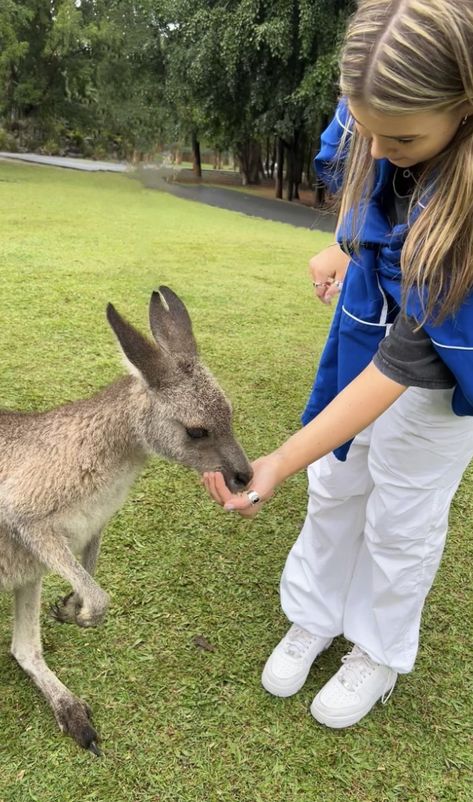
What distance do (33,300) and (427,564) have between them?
12.3ft

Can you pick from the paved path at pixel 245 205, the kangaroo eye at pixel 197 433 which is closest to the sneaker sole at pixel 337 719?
the kangaroo eye at pixel 197 433

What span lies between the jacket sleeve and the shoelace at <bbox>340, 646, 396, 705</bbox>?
51.7 inches

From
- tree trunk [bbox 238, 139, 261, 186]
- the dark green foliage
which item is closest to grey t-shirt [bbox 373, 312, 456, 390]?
the dark green foliage

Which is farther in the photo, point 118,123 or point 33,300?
point 118,123

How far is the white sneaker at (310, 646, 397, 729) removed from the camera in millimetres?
1794

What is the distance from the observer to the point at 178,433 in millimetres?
1756

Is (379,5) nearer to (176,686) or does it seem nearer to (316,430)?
(316,430)

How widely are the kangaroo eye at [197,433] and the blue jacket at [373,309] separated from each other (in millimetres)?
340

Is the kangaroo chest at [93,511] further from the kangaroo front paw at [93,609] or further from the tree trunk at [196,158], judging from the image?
the tree trunk at [196,158]

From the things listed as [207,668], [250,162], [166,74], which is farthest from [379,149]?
[250,162]

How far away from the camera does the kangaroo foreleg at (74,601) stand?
1.80 m

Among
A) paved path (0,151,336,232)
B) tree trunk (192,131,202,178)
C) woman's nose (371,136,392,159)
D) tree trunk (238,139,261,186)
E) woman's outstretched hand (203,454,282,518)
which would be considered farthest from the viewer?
tree trunk (238,139,261,186)

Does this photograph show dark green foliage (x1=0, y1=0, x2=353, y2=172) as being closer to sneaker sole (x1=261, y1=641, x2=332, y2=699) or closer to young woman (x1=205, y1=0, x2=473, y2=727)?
young woman (x1=205, y1=0, x2=473, y2=727)

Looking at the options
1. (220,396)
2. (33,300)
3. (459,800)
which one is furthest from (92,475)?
(33,300)
